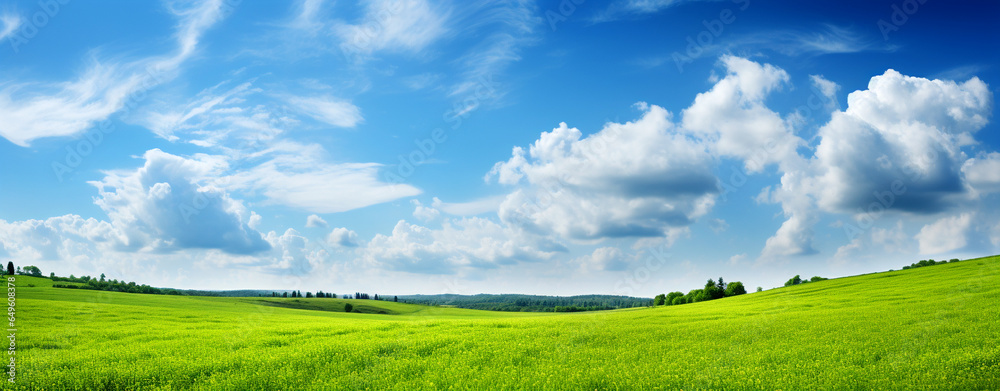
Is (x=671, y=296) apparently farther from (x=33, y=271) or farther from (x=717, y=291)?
(x=33, y=271)

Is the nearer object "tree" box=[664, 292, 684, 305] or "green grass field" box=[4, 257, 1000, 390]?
"green grass field" box=[4, 257, 1000, 390]

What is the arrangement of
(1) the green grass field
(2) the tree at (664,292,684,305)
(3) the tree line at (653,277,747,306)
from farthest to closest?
1. (2) the tree at (664,292,684,305)
2. (3) the tree line at (653,277,747,306)
3. (1) the green grass field

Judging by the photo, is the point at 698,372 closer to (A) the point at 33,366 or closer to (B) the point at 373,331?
(B) the point at 373,331

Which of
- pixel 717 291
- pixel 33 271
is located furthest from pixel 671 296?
pixel 33 271

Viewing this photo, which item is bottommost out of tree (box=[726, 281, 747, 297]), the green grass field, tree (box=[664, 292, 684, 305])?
tree (box=[664, 292, 684, 305])

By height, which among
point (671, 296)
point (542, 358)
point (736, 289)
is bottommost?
point (671, 296)

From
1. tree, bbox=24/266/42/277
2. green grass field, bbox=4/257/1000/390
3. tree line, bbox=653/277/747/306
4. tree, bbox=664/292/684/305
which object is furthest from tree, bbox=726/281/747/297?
tree, bbox=24/266/42/277

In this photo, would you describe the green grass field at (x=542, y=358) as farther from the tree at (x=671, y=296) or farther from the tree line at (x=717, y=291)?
the tree at (x=671, y=296)

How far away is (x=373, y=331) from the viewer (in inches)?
974

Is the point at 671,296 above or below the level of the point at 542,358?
below

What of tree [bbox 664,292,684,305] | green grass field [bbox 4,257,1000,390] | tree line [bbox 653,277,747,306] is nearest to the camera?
green grass field [bbox 4,257,1000,390]

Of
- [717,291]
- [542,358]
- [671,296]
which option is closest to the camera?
[542,358]

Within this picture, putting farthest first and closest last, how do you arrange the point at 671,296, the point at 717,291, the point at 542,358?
the point at 671,296 < the point at 717,291 < the point at 542,358

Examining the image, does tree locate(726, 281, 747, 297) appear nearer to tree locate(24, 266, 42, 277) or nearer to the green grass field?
the green grass field
